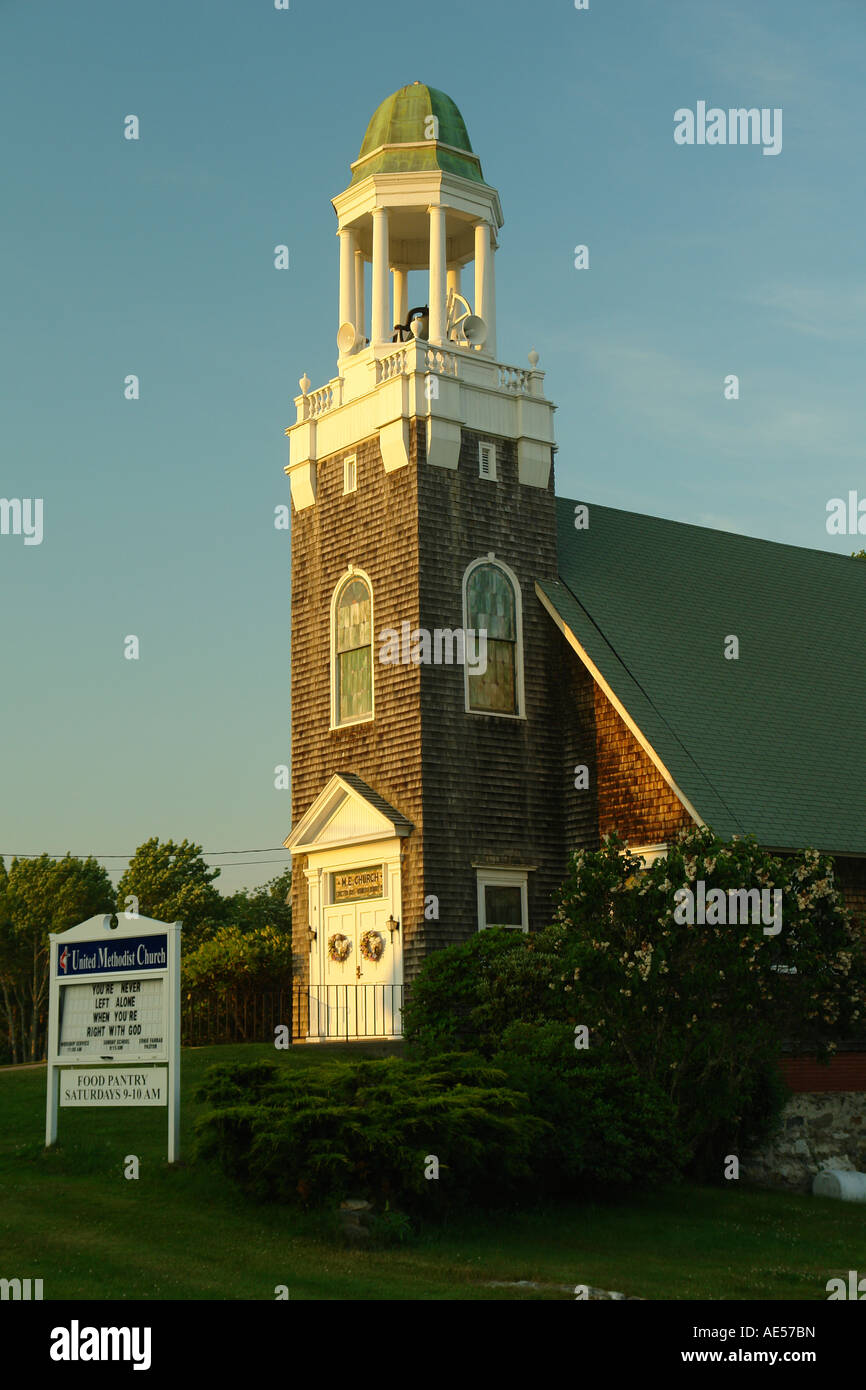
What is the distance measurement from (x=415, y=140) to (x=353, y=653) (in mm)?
9542

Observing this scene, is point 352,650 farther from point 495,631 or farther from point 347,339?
point 347,339

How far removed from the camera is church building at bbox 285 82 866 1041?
969 inches

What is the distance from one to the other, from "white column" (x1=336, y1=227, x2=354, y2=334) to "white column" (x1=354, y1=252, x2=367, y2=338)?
→ 3.8 inches

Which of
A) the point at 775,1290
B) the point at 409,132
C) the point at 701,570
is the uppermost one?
the point at 409,132

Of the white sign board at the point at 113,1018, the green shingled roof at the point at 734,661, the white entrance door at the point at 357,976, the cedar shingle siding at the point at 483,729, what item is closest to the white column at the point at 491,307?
the cedar shingle siding at the point at 483,729

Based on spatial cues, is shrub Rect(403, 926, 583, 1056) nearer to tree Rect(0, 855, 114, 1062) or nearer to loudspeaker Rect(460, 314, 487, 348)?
loudspeaker Rect(460, 314, 487, 348)

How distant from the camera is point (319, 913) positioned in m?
26.6

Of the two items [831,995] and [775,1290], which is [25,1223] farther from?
[831,995]

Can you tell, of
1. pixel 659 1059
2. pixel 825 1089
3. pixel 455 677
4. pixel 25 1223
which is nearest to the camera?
pixel 25 1223

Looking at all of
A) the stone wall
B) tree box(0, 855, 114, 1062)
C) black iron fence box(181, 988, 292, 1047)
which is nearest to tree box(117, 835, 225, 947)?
tree box(0, 855, 114, 1062)

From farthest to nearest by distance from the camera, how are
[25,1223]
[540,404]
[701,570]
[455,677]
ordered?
[701,570] < [540,404] < [455,677] < [25,1223]

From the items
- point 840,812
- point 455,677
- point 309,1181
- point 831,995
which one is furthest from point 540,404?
point 309,1181

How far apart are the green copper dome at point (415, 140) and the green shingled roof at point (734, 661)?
6.74 metres

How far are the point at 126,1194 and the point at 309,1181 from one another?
7.05 feet
